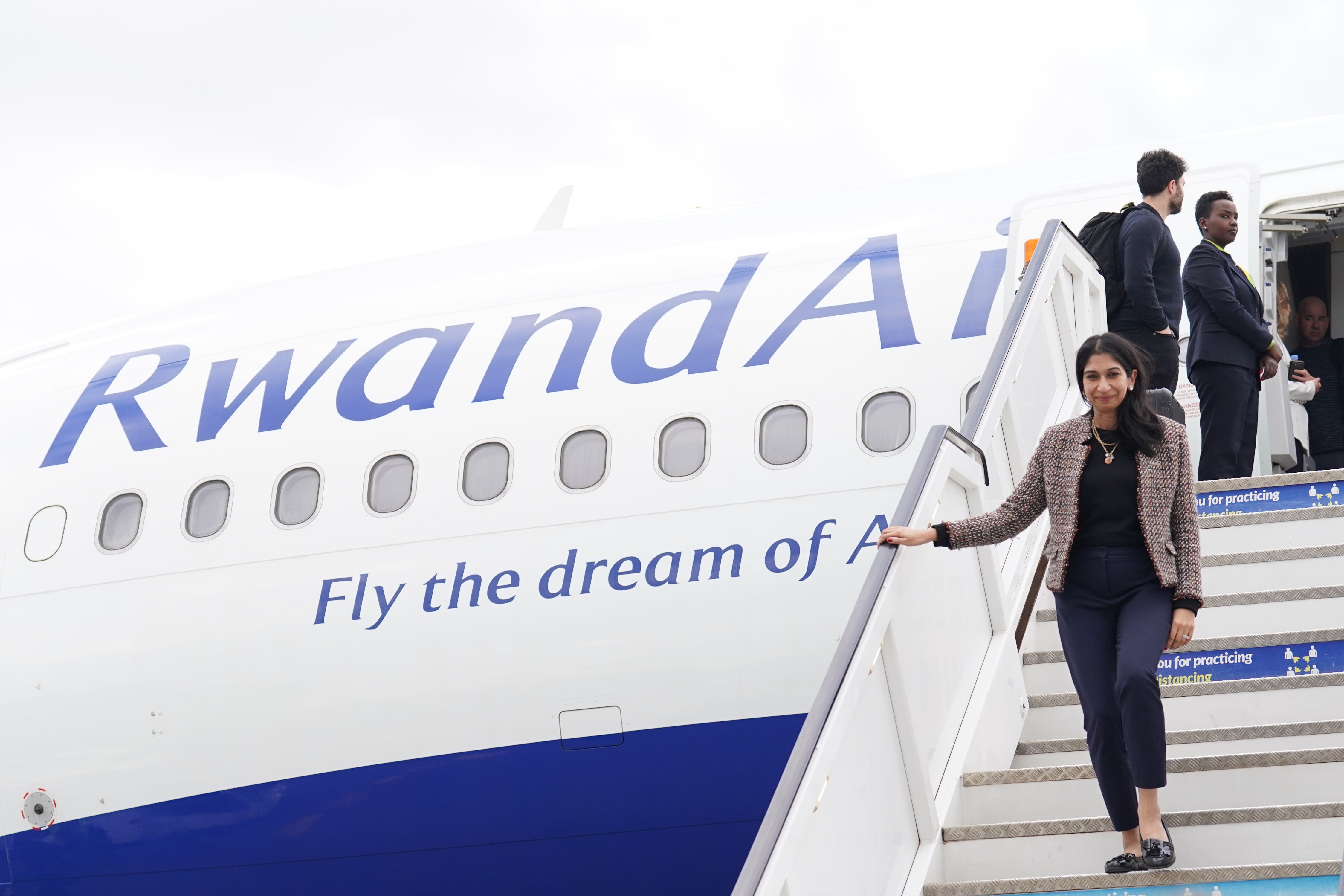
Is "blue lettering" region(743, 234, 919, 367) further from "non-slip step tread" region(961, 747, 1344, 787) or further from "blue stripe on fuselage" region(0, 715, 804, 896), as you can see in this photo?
"non-slip step tread" region(961, 747, 1344, 787)

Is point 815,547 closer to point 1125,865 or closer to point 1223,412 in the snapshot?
point 1223,412

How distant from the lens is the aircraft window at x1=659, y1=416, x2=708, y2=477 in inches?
244

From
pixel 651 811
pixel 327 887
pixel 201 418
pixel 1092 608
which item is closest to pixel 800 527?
pixel 651 811

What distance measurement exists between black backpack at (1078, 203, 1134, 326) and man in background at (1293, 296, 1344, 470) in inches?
80.5

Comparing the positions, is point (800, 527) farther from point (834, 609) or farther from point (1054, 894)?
point (1054, 894)

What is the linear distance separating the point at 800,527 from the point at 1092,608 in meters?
2.26

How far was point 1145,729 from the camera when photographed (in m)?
3.49

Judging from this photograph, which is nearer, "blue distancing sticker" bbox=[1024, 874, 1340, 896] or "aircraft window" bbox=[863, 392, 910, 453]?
"blue distancing sticker" bbox=[1024, 874, 1340, 896]

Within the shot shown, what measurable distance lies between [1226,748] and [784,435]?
245cm

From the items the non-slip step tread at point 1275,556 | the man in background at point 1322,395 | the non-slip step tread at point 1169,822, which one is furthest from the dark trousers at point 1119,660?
the man in background at point 1322,395

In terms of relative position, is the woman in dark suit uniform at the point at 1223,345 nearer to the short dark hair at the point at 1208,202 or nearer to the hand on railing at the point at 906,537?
the short dark hair at the point at 1208,202

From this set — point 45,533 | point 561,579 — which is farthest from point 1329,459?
point 45,533

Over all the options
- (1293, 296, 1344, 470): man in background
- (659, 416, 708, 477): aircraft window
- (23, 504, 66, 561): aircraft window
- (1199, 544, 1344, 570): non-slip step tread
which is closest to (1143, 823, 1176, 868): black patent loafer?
(1199, 544, 1344, 570): non-slip step tread

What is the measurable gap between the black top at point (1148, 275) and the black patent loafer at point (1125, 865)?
284 centimetres
